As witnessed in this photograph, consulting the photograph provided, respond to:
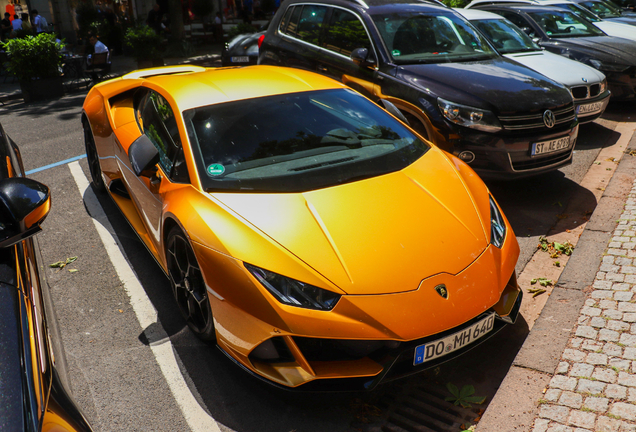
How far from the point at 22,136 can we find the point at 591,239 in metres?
8.11

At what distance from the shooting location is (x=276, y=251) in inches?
107

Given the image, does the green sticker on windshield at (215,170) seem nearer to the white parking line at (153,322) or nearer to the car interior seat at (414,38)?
the white parking line at (153,322)

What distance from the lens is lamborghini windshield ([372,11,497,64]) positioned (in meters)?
5.84

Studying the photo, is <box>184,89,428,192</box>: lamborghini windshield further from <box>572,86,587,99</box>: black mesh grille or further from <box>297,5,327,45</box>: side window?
<box>572,86,587,99</box>: black mesh grille

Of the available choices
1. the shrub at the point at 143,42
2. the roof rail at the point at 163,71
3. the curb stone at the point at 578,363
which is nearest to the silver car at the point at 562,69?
the curb stone at the point at 578,363

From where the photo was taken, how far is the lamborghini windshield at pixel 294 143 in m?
3.24

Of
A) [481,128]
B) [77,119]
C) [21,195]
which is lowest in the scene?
[77,119]

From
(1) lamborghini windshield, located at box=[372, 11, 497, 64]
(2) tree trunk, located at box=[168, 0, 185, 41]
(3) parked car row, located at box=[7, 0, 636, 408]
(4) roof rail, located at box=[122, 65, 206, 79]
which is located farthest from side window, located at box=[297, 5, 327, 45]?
(2) tree trunk, located at box=[168, 0, 185, 41]

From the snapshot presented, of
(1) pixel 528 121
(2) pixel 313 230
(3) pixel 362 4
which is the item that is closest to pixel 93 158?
(3) pixel 362 4

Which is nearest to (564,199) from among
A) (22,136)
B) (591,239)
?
(591,239)

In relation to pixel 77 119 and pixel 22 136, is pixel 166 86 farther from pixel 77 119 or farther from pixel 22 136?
pixel 77 119

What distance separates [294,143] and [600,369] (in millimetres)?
2217

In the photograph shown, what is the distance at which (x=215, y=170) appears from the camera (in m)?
3.28

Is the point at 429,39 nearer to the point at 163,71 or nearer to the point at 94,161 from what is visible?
the point at 163,71
